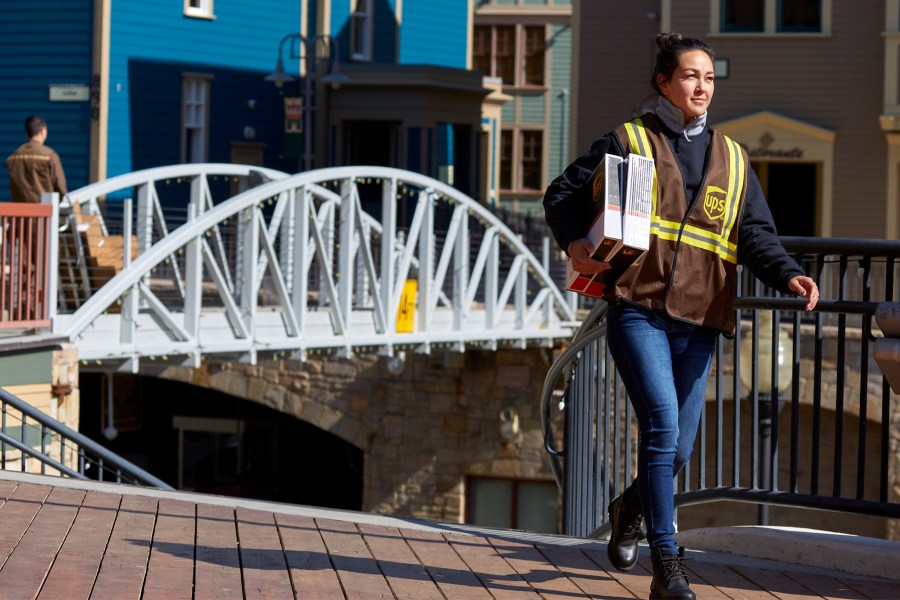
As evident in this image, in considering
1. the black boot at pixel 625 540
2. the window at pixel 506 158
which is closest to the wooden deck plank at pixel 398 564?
the black boot at pixel 625 540

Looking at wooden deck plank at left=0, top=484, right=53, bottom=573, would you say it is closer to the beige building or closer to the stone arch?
the stone arch

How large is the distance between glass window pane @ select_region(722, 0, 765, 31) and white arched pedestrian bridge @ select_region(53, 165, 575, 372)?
4757 millimetres

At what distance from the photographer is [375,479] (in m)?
25.6

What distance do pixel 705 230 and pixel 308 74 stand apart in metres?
24.2

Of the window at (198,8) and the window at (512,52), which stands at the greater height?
the window at (512,52)

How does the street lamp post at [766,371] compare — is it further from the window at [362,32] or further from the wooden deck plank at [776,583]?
the window at [362,32]

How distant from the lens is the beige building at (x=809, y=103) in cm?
2622

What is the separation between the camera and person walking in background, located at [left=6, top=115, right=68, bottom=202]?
1516 centimetres

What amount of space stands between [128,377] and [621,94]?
9924mm

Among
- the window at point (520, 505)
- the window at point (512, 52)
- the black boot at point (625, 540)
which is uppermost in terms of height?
Answer: the window at point (512, 52)

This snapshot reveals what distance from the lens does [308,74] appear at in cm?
2888

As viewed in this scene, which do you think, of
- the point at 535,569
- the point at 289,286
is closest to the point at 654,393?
the point at 535,569

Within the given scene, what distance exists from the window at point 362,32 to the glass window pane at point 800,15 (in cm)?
823

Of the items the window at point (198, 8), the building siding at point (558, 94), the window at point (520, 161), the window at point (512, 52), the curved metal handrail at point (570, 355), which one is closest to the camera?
the curved metal handrail at point (570, 355)
